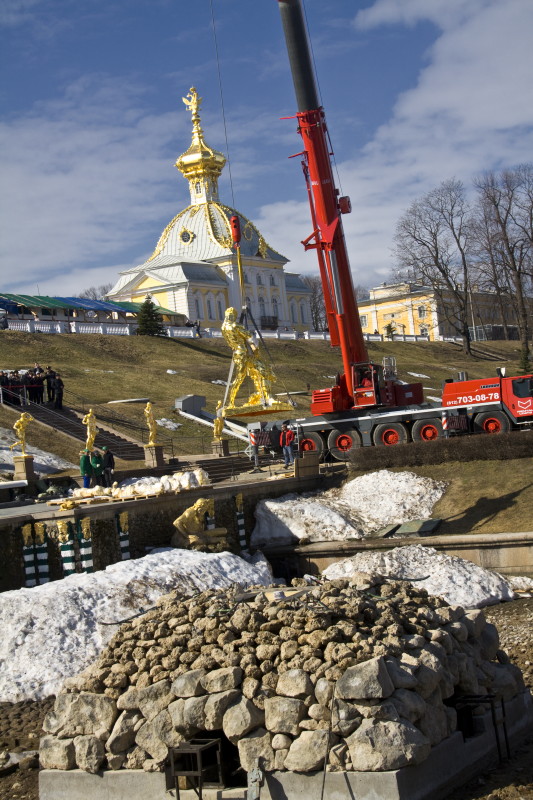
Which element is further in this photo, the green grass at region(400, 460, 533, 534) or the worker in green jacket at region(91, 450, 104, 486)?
the worker in green jacket at region(91, 450, 104, 486)

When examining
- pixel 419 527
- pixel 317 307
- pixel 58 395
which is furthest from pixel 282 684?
pixel 317 307

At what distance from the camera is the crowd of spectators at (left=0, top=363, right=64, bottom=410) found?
3306 cm

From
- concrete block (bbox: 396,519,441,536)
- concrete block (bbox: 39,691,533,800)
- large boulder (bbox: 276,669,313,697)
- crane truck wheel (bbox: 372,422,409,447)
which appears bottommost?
concrete block (bbox: 396,519,441,536)

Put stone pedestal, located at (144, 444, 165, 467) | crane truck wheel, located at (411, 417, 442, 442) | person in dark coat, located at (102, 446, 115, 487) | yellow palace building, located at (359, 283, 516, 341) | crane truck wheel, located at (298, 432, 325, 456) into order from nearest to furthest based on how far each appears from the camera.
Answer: person in dark coat, located at (102, 446, 115, 487) → stone pedestal, located at (144, 444, 165, 467) → crane truck wheel, located at (411, 417, 442, 442) → crane truck wheel, located at (298, 432, 325, 456) → yellow palace building, located at (359, 283, 516, 341)

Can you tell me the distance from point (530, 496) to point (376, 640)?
14.1m

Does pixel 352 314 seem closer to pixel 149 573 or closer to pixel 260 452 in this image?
pixel 260 452

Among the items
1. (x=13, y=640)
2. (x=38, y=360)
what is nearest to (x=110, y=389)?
(x=38, y=360)

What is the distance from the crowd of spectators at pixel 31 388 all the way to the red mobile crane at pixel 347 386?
31.2ft

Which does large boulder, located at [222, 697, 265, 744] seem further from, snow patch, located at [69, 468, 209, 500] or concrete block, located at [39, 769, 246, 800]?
snow patch, located at [69, 468, 209, 500]

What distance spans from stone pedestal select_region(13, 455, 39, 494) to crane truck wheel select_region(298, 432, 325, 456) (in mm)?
8273

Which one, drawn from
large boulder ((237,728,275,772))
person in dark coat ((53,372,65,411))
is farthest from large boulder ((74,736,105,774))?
person in dark coat ((53,372,65,411))

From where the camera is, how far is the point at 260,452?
1200 inches

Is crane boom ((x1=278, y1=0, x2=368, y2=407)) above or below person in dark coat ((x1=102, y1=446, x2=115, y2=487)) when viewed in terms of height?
above

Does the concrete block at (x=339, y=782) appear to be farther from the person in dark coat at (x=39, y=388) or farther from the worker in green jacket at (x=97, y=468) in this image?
the person in dark coat at (x=39, y=388)
